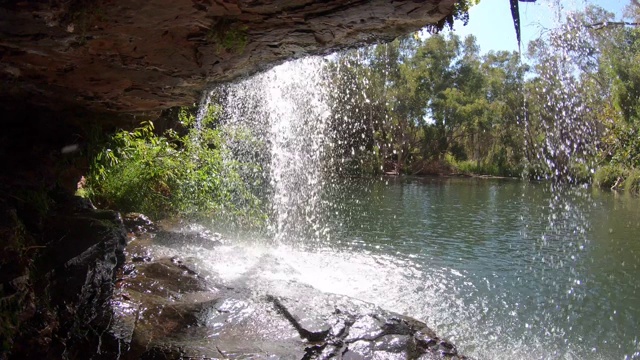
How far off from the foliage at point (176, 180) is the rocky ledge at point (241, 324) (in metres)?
2.68

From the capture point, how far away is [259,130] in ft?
41.5

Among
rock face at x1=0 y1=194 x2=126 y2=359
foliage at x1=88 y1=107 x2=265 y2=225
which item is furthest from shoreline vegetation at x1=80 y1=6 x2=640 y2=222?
rock face at x1=0 y1=194 x2=126 y2=359

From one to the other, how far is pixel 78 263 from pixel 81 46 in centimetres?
170

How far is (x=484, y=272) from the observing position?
7867mm

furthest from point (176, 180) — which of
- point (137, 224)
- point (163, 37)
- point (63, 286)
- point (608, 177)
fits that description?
point (608, 177)

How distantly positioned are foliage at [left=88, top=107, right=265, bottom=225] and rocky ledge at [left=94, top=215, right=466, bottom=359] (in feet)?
8.79

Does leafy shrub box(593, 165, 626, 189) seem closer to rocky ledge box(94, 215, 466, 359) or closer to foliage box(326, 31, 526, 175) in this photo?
foliage box(326, 31, 526, 175)

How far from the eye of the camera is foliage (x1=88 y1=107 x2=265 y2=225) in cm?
699

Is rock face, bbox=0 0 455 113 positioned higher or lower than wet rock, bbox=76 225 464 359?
higher

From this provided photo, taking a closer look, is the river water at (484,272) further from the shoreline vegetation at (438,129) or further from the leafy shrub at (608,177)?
the leafy shrub at (608,177)

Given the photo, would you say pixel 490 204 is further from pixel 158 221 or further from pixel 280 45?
pixel 280 45

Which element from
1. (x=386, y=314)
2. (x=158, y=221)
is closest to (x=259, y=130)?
(x=158, y=221)

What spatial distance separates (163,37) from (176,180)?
5.08 meters

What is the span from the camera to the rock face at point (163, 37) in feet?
7.92
